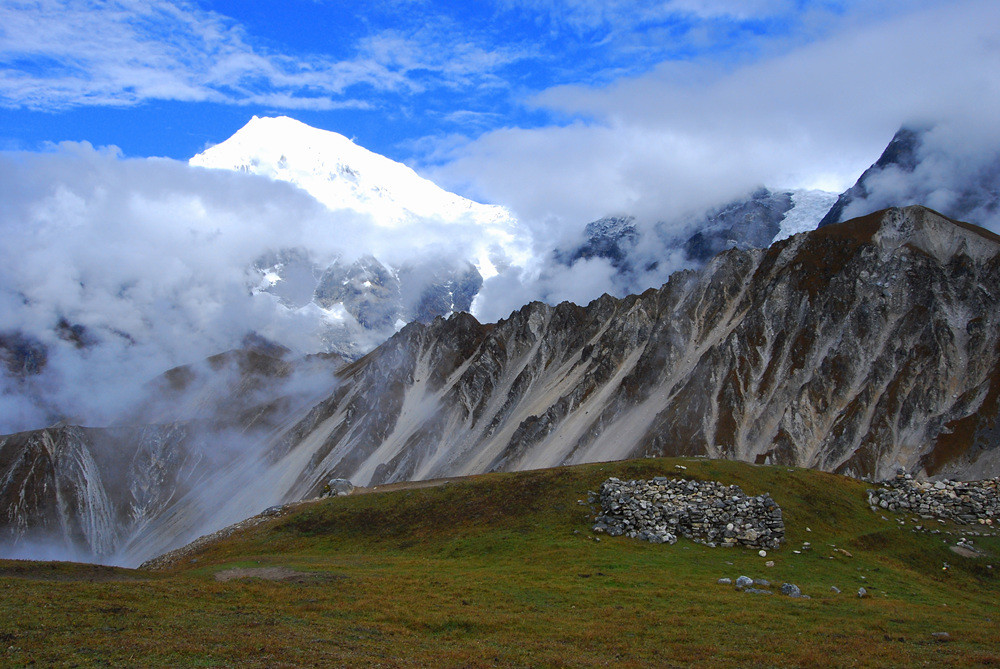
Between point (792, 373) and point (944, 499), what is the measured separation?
287 ft

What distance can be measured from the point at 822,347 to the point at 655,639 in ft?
402

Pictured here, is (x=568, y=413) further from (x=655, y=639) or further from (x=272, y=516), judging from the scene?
(x=655, y=639)

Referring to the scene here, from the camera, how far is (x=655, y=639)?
91.3 feet

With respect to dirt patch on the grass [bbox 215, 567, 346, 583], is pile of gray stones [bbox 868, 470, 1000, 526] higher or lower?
lower

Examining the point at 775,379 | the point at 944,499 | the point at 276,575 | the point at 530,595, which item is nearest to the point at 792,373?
the point at 775,379

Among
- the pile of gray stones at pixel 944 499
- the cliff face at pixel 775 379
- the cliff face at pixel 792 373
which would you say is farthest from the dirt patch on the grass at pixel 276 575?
the cliff face at pixel 775 379

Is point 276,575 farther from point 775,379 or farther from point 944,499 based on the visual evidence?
point 775,379

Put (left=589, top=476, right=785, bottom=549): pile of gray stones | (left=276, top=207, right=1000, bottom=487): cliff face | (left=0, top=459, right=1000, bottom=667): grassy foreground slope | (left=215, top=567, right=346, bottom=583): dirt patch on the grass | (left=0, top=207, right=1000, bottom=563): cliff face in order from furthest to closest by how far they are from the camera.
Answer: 1. (left=0, top=207, right=1000, bottom=563): cliff face
2. (left=276, top=207, right=1000, bottom=487): cliff face
3. (left=589, top=476, right=785, bottom=549): pile of gray stones
4. (left=215, top=567, right=346, bottom=583): dirt patch on the grass
5. (left=0, top=459, right=1000, bottom=667): grassy foreground slope

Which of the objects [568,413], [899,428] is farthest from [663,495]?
[568,413]

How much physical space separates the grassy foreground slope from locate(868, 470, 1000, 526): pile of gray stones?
4.44 feet

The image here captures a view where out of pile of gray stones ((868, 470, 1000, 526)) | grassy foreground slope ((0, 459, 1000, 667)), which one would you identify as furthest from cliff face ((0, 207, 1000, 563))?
grassy foreground slope ((0, 459, 1000, 667))

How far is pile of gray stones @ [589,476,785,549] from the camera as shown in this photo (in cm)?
4675

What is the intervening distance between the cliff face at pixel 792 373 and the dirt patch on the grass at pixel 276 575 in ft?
306

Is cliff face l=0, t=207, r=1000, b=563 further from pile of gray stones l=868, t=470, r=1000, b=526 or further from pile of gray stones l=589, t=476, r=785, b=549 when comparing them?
pile of gray stones l=589, t=476, r=785, b=549
